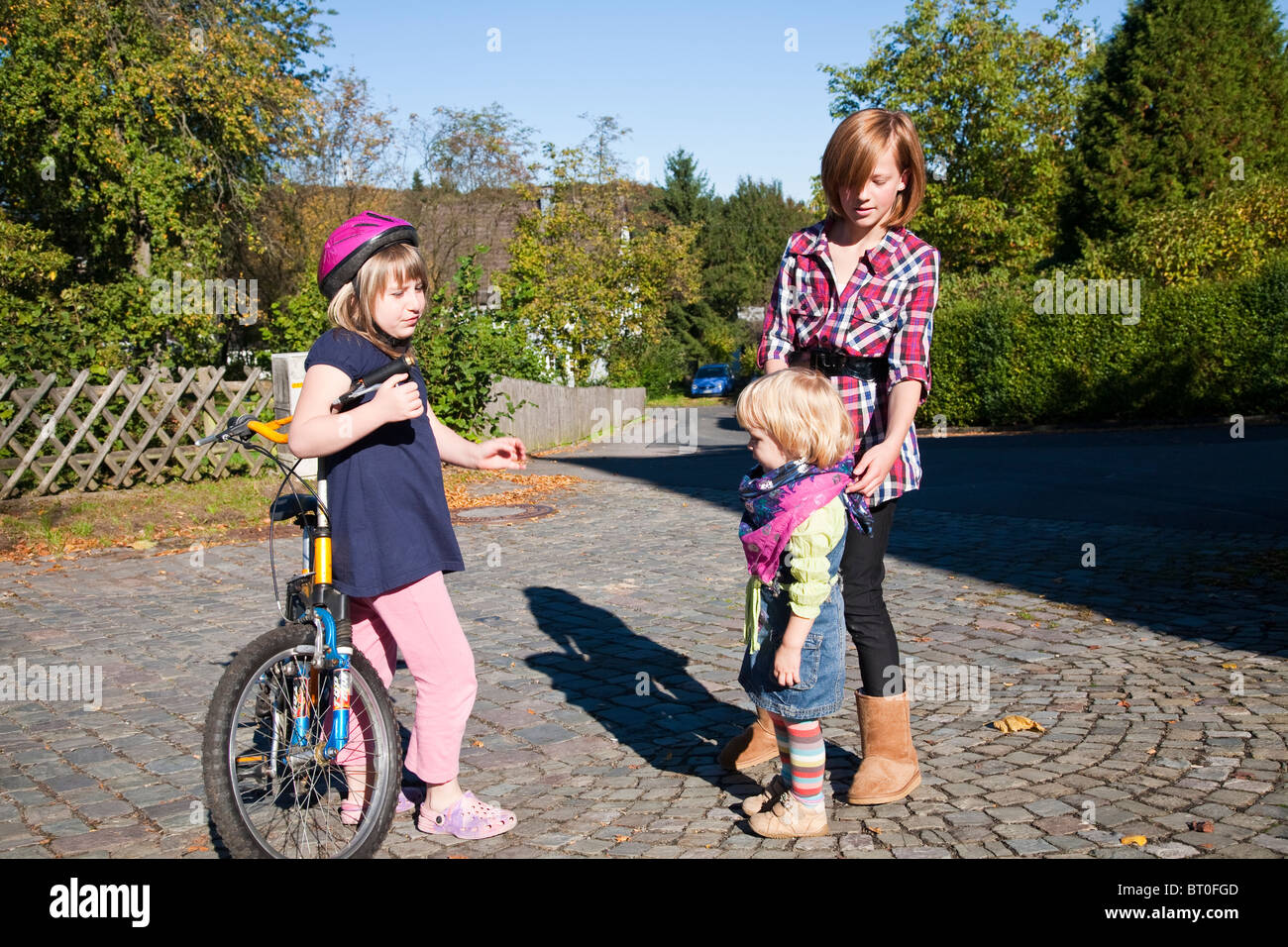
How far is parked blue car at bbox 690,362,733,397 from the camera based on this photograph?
175 feet

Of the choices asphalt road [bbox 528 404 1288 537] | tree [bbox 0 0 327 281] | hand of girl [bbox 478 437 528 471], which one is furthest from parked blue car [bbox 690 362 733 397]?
hand of girl [bbox 478 437 528 471]

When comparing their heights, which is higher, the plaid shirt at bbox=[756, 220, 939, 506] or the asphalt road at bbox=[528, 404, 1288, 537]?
the plaid shirt at bbox=[756, 220, 939, 506]

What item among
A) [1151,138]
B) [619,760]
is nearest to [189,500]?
[619,760]

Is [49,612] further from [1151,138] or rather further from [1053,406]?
[1151,138]

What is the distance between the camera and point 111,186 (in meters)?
18.2

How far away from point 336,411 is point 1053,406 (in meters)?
22.6

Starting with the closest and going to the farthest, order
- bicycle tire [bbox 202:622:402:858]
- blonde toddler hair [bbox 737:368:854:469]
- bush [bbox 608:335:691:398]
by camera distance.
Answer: bicycle tire [bbox 202:622:402:858] → blonde toddler hair [bbox 737:368:854:469] → bush [bbox 608:335:691:398]

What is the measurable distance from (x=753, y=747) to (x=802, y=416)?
1.34m

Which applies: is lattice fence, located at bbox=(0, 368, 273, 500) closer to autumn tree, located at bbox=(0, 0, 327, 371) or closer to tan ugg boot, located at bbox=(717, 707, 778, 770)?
autumn tree, located at bbox=(0, 0, 327, 371)

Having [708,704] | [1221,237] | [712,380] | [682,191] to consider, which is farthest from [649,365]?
[708,704]

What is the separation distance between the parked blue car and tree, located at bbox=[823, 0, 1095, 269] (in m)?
19.4

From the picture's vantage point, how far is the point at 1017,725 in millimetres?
4039

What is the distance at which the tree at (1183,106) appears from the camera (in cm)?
2950

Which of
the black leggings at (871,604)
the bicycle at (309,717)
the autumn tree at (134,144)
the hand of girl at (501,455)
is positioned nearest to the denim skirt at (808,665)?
the black leggings at (871,604)
